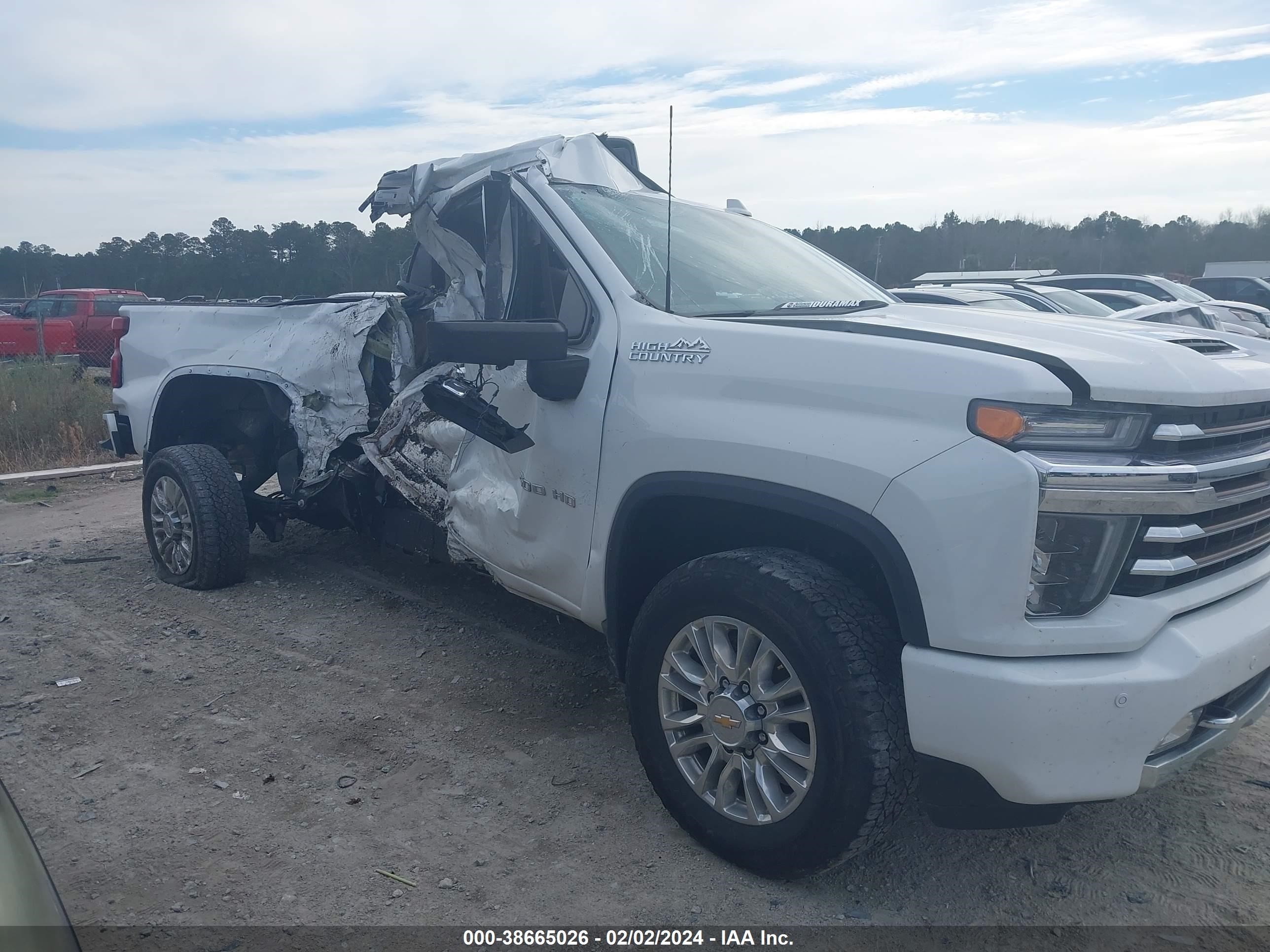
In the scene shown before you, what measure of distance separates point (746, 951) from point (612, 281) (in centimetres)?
207

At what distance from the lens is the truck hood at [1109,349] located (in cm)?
228

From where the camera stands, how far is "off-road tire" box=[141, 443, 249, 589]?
5051 mm

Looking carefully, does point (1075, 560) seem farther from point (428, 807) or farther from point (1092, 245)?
point (1092, 245)

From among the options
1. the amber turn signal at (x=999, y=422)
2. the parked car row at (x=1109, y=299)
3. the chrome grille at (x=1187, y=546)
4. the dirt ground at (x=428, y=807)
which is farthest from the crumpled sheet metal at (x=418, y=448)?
the parked car row at (x=1109, y=299)

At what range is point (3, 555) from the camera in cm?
621

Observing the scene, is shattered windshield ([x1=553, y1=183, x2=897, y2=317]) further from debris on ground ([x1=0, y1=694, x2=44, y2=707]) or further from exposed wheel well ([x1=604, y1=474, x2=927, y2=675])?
debris on ground ([x1=0, y1=694, x2=44, y2=707])

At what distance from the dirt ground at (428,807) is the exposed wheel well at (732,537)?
2.22 feet

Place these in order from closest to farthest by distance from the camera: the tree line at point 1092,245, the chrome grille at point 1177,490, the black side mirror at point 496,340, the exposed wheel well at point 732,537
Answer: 1. the chrome grille at point 1177,490
2. the exposed wheel well at point 732,537
3. the black side mirror at point 496,340
4. the tree line at point 1092,245

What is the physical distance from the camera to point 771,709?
264 cm

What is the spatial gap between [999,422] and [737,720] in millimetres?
1072

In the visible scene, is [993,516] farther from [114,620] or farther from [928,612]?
[114,620]

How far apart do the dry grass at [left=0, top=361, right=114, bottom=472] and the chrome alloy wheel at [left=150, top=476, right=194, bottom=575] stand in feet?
15.5

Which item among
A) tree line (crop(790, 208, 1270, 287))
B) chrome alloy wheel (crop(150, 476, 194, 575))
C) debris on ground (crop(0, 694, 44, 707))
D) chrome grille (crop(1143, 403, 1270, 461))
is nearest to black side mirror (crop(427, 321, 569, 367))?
chrome grille (crop(1143, 403, 1270, 461))

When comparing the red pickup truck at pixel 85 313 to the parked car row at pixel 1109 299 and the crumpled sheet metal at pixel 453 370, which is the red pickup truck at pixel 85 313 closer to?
the parked car row at pixel 1109 299
